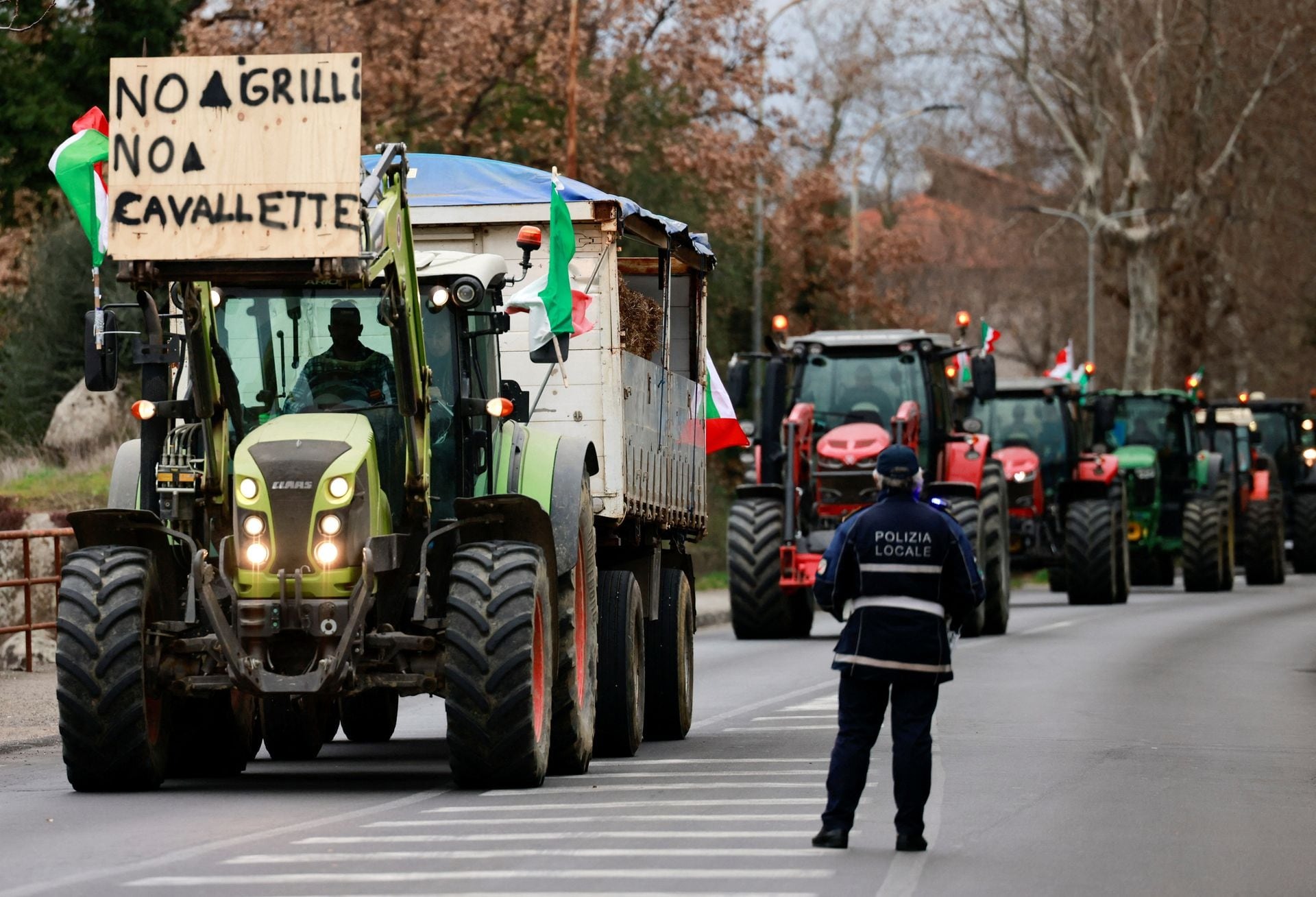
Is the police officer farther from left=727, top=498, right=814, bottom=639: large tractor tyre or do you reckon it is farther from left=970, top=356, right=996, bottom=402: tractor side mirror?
left=970, top=356, right=996, bottom=402: tractor side mirror

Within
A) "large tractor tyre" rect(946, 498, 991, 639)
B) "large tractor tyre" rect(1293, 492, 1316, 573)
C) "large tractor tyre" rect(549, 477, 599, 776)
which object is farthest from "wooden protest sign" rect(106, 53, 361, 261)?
"large tractor tyre" rect(1293, 492, 1316, 573)

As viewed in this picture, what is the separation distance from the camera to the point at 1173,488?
3738 centimetres

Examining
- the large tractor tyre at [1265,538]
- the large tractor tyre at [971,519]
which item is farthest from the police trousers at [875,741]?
the large tractor tyre at [1265,538]

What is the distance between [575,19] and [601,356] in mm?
17571

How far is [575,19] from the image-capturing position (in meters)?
31.7

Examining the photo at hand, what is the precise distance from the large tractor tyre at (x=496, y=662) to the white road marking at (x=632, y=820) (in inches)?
30.3

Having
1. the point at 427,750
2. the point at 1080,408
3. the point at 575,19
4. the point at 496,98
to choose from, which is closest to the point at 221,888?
the point at 427,750

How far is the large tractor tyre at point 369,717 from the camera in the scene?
15695 millimetres

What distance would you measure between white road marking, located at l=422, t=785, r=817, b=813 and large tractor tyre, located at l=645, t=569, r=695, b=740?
3.47 m

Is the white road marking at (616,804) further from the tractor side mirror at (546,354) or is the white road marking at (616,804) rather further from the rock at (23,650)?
the rock at (23,650)

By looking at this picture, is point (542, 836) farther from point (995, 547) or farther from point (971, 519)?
point (995, 547)

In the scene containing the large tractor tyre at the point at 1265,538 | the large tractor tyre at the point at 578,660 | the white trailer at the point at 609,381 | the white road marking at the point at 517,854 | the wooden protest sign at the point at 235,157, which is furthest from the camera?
the large tractor tyre at the point at 1265,538

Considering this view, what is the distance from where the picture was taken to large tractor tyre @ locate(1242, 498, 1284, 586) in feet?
132

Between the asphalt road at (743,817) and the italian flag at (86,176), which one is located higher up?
the italian flag at (86,176)
